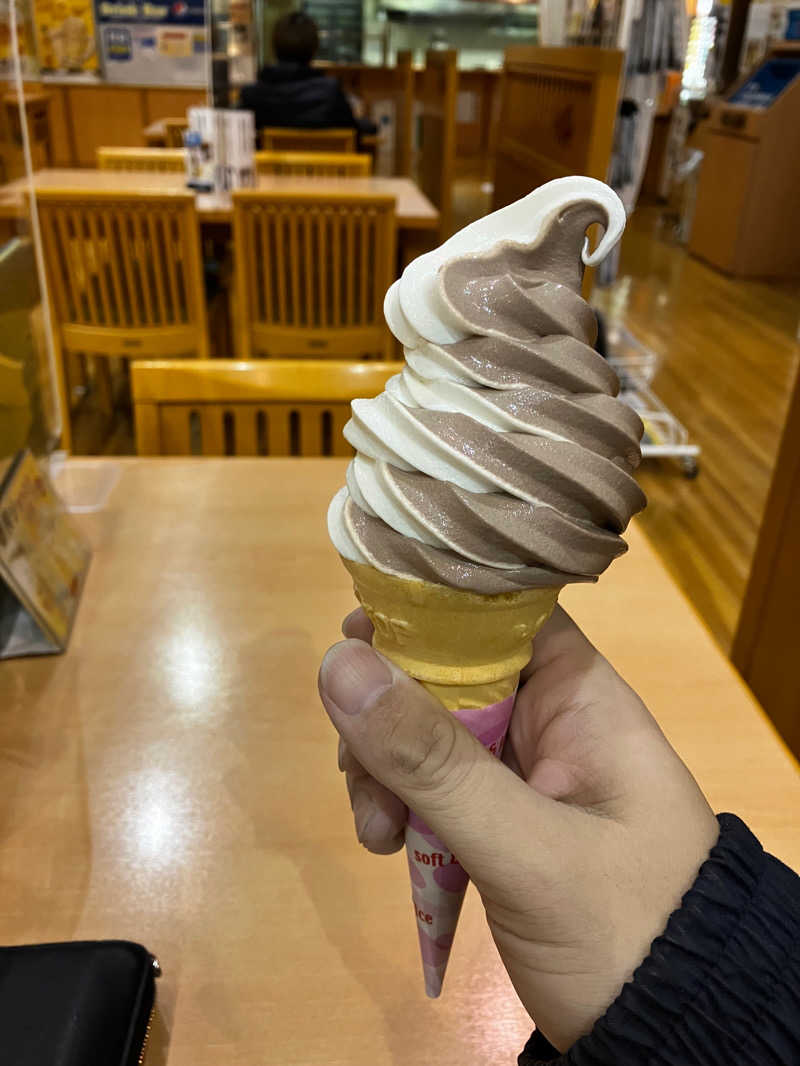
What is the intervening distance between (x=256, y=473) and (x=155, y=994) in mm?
975

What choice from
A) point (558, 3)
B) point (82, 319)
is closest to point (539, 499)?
point (82, 319)

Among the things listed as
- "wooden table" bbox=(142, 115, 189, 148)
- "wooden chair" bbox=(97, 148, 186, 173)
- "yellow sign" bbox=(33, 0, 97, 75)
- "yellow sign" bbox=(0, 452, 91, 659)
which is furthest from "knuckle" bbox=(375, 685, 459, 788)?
"yellow sign" bbox=(33, 0, 97, 75)

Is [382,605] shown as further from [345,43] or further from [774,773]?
[345,43]

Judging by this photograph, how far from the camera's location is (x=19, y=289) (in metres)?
1.26

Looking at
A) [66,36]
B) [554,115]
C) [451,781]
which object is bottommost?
[451,781]

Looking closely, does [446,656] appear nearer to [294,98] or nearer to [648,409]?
[648,409]

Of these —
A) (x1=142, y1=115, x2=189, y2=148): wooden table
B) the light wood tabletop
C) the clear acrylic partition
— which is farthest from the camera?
(x1=142, y1=115, x2=189, y2=148): wooden table

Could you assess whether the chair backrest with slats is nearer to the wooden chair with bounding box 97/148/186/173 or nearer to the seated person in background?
the wooden chair with bounding box 97/148/186/173

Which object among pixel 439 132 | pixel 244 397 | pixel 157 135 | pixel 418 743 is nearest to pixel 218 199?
pixel 439 132

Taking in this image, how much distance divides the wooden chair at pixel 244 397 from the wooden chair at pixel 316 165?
2731 mm

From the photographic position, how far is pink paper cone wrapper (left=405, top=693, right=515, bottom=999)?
2.25ft

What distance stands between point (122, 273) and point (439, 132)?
91.7 inches

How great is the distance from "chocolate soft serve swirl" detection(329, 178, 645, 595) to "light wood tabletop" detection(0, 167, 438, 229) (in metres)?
2.47

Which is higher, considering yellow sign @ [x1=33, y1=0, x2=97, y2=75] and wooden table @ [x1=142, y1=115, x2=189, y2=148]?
yellow sign @ [x1=33, y1=0, x2=97, y2=75]
